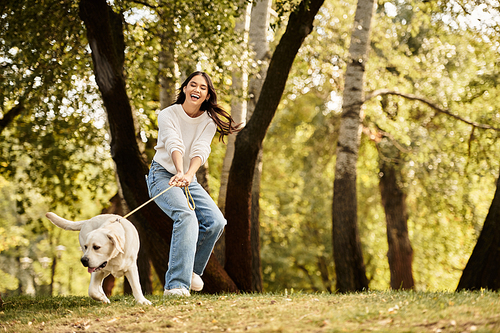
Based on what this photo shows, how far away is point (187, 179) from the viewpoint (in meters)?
4.37

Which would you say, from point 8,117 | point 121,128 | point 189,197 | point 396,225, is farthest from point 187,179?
point 396,225

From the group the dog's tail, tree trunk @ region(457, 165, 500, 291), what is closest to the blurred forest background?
the dog's tail

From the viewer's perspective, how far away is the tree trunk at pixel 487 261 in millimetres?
5879

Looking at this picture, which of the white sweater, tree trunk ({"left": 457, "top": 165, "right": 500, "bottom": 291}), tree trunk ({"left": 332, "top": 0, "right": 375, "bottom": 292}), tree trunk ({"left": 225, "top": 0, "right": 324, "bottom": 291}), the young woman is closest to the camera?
the young woman

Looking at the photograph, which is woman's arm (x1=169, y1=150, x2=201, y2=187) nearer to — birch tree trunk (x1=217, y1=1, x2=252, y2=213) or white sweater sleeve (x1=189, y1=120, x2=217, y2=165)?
white sweater sleeve (x1=189, y1=120, x2=217, y2=165)

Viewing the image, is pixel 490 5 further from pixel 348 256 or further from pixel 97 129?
pixel 97 129

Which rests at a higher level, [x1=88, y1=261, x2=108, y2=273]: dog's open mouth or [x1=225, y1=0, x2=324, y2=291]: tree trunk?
[x1=225, y1=0, x2=324, y2=291]: tree trunk

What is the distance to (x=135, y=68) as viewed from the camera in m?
8.66

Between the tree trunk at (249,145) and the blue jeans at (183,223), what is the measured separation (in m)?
1.97

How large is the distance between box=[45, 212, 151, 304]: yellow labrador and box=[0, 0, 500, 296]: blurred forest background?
2.51 meters

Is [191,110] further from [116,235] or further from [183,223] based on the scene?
[116,235]

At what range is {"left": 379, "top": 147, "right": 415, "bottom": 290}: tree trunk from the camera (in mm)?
13359

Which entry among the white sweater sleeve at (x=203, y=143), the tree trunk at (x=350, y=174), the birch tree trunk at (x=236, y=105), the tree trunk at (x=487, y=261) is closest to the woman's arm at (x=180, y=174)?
the white sweater sleeve at (x=203, y=143)

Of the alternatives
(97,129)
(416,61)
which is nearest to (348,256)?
(97,129)
